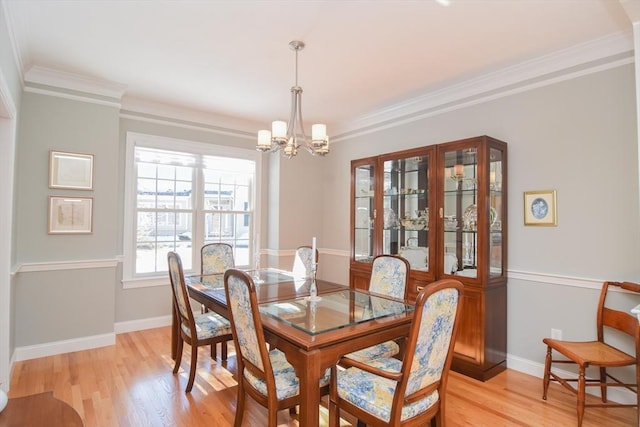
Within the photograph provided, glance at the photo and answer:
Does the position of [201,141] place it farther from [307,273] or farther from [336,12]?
[336,12]

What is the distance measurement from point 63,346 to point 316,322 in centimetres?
295

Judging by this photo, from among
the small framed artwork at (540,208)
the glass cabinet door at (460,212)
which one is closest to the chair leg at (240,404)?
the glass cabinet door at (460,212)

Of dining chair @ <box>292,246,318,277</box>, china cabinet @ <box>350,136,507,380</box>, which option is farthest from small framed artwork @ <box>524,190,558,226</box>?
dining chair @ <box>292,246,318,277</box>

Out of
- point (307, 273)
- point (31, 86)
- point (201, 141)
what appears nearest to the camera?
point (31, 86)

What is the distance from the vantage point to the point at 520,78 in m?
3.06

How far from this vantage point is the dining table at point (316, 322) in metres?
1.64

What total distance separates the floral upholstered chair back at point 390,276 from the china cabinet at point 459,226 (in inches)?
25.4

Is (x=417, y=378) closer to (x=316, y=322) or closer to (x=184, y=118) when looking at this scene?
(x=316, y=322)

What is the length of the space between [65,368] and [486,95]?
4.69 metres

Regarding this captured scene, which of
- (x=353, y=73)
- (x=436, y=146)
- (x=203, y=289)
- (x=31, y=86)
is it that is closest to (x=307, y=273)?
(x=203, y=289)

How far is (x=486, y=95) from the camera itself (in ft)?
10.9

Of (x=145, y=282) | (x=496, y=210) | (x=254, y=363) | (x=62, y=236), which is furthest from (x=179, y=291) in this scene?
(x=496, y=210)

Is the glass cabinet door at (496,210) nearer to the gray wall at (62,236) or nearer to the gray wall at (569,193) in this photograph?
the gray wall at (569,193)

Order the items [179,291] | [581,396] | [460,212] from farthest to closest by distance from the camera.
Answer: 1. [460,212]
2. [179,291]
3. [581,396]
